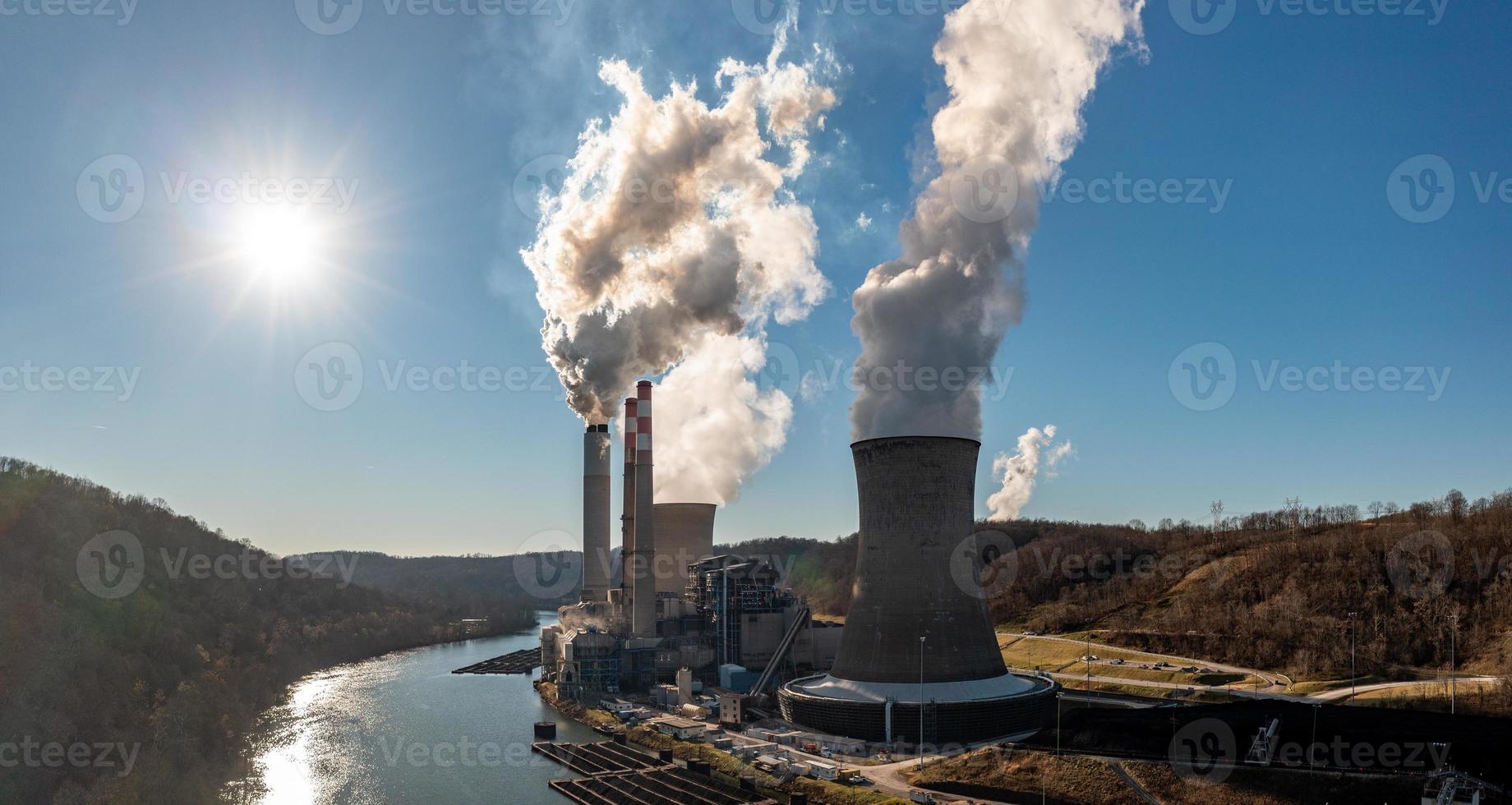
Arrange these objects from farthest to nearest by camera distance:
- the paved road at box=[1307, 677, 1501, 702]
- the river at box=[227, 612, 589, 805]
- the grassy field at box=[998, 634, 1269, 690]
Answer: the grassy field at box=[998, 634, 1269, 690] → the paved road at box=[1307, 677, 1501, 702] → the river at box=[227, 612, 589, 805]

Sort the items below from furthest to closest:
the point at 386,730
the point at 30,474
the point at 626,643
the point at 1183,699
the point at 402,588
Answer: the point at 402,588
the point at 30,474
the point at 626,643
the point at 386,730
the point at 1183,699

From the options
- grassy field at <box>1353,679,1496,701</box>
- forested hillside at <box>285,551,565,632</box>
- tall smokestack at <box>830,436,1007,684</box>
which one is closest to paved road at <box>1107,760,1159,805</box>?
tall smokestack at <box>830,436,1007,684</box>

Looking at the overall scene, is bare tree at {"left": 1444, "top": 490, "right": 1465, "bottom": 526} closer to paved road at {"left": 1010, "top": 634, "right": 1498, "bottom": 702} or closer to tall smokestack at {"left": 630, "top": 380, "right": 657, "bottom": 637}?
paved road at {"left": 1010, "top": 634, "right": 1498, "bottom": 702}

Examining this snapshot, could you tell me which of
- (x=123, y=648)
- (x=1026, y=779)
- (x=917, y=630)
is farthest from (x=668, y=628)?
(x=1026, y=779)

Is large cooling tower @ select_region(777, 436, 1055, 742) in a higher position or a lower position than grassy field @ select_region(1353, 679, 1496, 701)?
higher

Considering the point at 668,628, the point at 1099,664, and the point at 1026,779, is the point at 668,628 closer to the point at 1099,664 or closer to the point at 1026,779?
the point at 1099,664

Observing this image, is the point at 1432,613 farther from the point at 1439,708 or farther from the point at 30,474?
the point at 30,474

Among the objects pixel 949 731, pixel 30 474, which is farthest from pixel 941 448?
pixel 30 474
